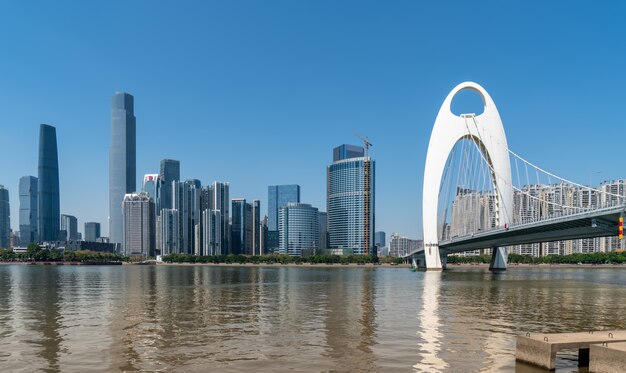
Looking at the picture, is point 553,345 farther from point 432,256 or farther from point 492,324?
point 432,256

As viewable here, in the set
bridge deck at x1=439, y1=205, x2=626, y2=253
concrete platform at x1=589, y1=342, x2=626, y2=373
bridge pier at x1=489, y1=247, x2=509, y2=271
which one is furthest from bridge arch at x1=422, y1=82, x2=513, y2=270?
concrete platform at x1=589, y1=342, x2=626, y2=373

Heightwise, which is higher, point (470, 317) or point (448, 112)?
point (448, 112)

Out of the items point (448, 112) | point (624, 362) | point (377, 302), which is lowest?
point (377, 302)

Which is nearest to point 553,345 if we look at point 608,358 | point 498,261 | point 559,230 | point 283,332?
point 608,358

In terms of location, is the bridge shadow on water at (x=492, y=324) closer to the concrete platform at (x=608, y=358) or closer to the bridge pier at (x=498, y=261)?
the concrete platform at (x=608, y=358)

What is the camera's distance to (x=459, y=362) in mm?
18766

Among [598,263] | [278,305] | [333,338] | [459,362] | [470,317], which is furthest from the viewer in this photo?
[598,263]

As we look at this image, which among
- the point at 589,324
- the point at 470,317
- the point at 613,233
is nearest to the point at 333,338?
the point at 470,317

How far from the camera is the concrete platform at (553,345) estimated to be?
16.7m

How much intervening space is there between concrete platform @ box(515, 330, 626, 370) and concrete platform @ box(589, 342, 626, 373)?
0.65 m

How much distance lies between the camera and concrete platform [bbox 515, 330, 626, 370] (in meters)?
16.7

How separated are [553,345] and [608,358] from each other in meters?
1.56

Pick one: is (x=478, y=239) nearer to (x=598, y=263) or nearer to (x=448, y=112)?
(x=448, y=112)

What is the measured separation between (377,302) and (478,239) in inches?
2308
